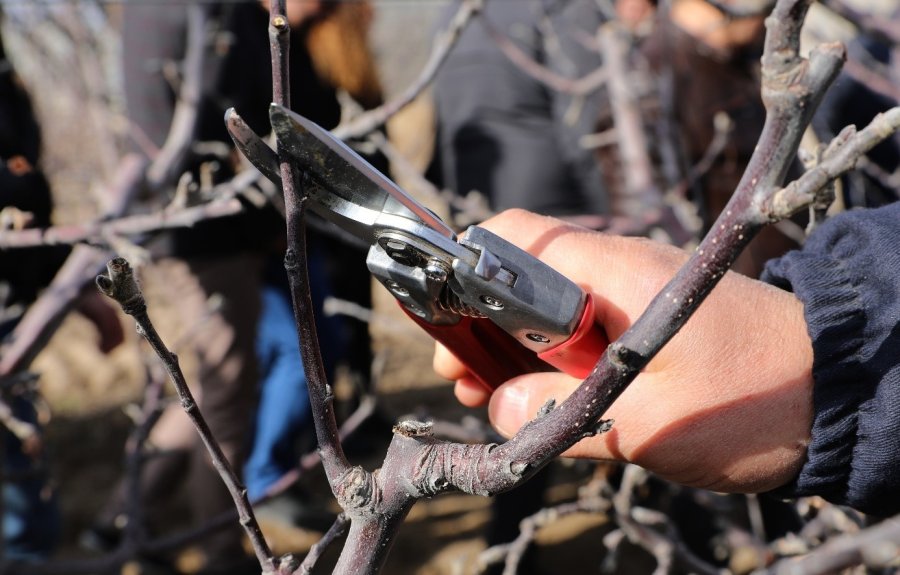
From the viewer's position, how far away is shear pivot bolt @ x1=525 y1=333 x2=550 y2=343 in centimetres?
84

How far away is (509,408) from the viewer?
94 centimetres

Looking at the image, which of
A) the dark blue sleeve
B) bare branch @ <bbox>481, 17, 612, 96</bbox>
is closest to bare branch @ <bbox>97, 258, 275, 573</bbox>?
the dark blue sleeve

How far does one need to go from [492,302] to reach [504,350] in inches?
9.2

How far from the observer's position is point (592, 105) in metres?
2.23

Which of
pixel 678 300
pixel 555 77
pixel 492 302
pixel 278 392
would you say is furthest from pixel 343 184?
pixel 278 392

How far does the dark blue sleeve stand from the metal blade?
1.42 ft

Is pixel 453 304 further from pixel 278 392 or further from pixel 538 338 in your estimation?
pixel 278 392

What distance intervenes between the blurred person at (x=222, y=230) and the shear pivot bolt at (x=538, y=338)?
1592 millimetres

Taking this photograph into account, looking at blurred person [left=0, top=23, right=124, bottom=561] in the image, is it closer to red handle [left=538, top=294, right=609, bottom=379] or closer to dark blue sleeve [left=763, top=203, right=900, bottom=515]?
red handle [left=538, top=294, right=609, bottom=379]

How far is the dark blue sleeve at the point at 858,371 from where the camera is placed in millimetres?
834

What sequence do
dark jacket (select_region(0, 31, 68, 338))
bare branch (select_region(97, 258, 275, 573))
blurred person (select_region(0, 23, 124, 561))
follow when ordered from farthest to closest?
dark jacket (select_region(0, 31, 68, 338))
blurred person (select_region(0, 23, 124, 561))
bare branch (select_region(97, 258, 275, 573))

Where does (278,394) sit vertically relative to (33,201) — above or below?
below

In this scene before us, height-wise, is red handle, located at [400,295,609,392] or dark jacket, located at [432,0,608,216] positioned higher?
dark jacket, located at [432,0,608,216]

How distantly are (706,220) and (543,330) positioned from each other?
56.1 inches
